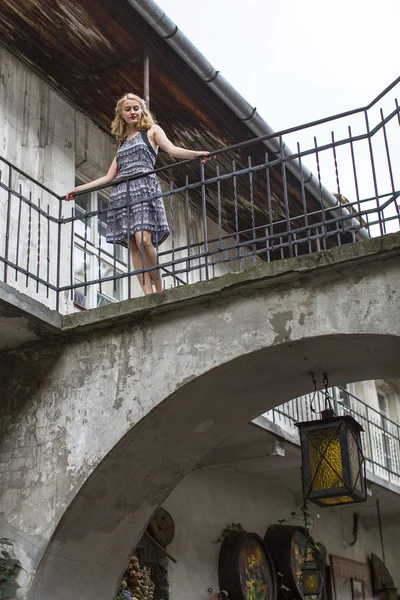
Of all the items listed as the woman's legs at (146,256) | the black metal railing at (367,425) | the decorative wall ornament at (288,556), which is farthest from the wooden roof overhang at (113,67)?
the decorative wall ornament at (288,556)

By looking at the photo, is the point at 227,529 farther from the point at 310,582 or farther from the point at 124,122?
the point at 124,122

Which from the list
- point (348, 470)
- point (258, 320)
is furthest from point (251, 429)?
point (258, 320)

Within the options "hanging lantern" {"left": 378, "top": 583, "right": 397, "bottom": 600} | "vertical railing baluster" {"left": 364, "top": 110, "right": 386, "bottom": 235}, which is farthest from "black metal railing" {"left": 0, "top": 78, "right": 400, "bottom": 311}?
"hanging lantern" {"left": 378, "top": 583, "right": 397, "bottom": 600}

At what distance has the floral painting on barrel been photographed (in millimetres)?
Result: 9883

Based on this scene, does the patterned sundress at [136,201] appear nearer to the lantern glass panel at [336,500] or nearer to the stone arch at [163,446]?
the stone arch at [163,446]

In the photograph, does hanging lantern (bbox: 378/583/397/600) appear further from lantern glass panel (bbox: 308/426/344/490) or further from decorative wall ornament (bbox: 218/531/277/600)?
lantern glass panel (bbox: 308/426/344/490)

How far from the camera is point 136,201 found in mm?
7309

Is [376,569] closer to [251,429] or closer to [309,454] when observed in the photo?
[251,429]

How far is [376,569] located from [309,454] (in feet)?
24.4

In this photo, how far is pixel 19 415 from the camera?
23.2 feet

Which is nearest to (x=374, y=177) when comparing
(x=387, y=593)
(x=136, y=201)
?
(x=136, y=201)

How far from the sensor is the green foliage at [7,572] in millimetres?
6301

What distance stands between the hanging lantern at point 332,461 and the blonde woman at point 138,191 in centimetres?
168

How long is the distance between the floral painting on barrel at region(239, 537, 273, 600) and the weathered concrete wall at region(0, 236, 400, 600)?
121 inches
